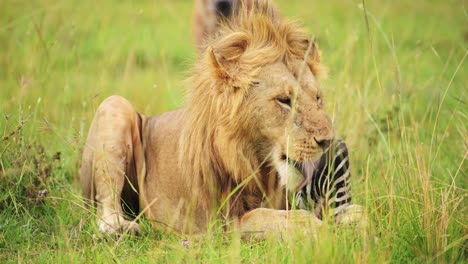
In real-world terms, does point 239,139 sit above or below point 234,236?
above

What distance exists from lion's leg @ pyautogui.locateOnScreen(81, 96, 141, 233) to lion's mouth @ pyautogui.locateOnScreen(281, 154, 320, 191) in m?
0.89

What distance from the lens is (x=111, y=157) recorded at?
3.98 metres

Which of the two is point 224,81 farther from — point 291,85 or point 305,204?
point 305,204

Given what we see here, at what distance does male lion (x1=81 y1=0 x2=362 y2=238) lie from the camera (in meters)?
3.36

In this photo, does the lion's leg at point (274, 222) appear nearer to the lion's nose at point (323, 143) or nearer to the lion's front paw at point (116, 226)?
the lion's nose at point (323, 143)

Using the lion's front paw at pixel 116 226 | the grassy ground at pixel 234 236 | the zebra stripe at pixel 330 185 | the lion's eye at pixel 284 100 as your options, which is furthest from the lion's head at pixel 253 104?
the lion's front paw at pixel 116 226

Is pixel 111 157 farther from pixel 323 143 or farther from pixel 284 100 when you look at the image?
pixel 323 143

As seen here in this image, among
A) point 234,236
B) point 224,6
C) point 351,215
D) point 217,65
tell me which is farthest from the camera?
point 224,6

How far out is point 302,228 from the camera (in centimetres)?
321

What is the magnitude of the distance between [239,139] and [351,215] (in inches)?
22.6

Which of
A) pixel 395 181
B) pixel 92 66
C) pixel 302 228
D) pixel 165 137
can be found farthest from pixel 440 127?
pixel 92 66

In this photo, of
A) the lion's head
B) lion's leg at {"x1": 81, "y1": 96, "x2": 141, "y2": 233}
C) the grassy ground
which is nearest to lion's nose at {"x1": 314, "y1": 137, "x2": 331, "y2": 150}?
the lion's head

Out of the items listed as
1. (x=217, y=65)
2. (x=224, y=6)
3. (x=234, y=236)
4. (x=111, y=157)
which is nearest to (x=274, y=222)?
(x=234, y=236)

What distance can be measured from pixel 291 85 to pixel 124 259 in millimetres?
1004
